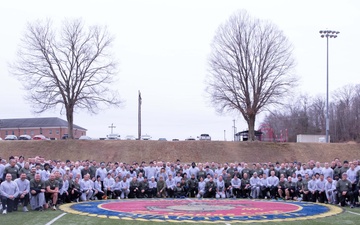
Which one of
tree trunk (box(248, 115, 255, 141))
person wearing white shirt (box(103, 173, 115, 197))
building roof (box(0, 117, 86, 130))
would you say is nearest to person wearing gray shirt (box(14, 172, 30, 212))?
person wearing white shirt (box(103, 173, 115, 197))

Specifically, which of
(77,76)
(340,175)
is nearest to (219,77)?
(77,76)

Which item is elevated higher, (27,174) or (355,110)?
(355,110)

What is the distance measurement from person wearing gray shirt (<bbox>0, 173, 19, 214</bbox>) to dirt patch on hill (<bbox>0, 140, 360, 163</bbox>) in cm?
3105

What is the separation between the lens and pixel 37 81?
57.2m

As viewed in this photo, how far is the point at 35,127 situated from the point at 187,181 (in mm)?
96580

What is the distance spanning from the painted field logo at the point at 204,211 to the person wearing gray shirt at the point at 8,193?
202cm

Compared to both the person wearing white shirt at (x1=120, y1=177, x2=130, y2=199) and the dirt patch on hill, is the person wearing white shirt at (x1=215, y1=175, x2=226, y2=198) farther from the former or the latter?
the dirt patch on hill

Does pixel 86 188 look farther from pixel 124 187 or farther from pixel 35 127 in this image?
pixel 35 127

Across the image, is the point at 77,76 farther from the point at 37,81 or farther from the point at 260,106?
the point at 260,106

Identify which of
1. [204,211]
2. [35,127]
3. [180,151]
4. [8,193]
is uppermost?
[35,127]

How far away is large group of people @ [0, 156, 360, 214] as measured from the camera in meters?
22.2

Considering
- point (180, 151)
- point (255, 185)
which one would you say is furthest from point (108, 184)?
point (180, 151)

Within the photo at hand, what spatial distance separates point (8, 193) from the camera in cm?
1902

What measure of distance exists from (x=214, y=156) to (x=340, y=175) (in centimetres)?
2756
